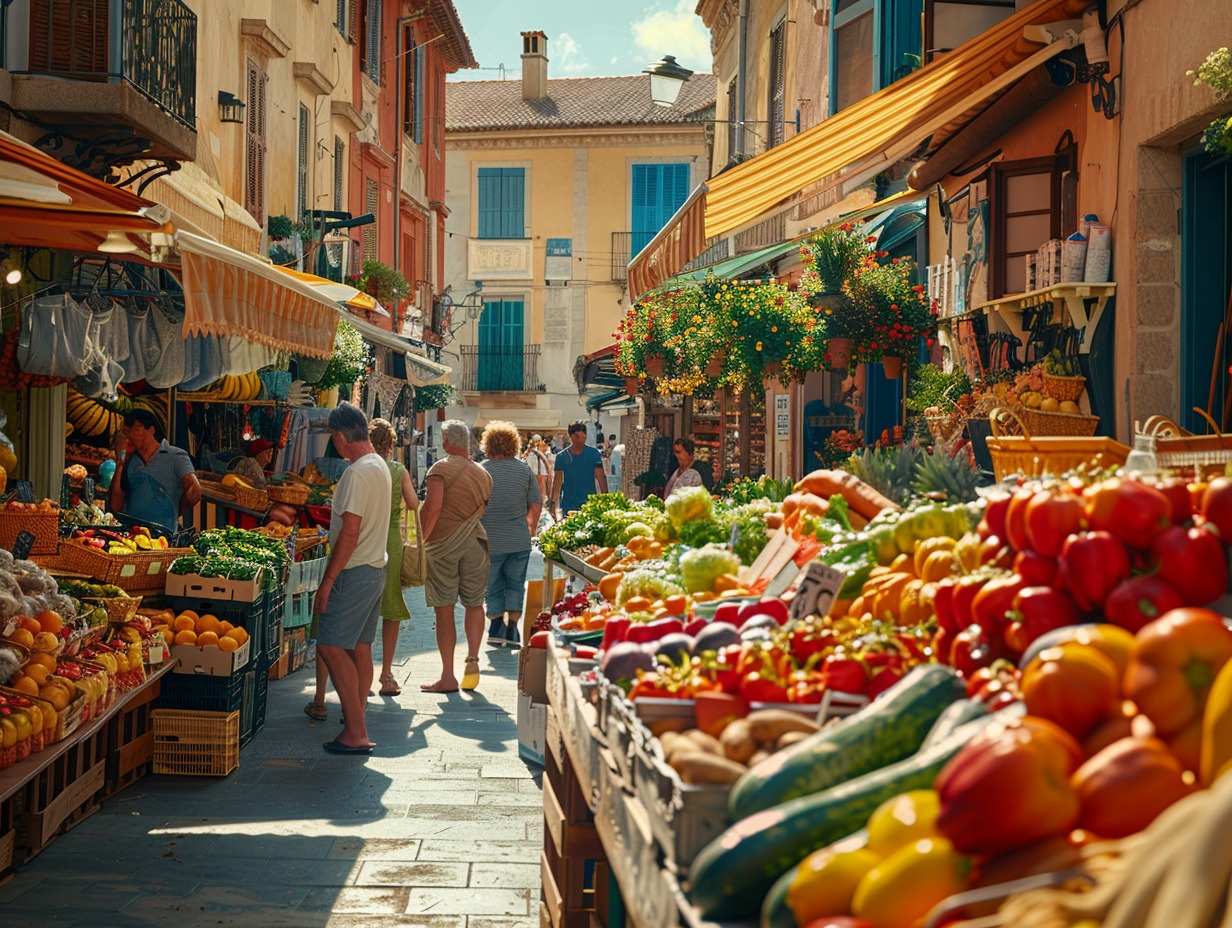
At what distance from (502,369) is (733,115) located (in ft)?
60.8

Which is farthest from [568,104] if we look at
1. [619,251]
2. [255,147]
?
[255,147]

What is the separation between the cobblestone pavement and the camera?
4.54m

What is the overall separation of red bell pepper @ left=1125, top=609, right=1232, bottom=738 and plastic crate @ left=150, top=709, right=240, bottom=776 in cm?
541

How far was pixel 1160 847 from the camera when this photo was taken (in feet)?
4.58

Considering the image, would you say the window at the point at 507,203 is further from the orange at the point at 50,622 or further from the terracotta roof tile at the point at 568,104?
the orange at the point at 50,622

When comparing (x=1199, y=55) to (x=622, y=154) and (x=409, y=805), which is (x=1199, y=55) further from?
(x=622, y=154)

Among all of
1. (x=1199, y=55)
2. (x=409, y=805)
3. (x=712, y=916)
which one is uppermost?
(x=1199, y=55)

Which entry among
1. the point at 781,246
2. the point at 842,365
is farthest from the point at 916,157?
the point at 781,246

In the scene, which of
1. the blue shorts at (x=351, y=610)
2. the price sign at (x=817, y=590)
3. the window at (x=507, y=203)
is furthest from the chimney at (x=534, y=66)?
the price sign at (x=817, y=590)

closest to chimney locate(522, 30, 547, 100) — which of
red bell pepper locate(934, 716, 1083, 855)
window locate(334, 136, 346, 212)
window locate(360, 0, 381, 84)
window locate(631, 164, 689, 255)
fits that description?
window locate(631, 164, 689, 255)

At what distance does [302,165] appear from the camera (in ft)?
59.0

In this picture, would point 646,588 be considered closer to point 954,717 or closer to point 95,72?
point 954,717

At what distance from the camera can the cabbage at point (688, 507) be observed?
21.4 ft

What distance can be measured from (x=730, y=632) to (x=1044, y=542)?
92 centimetres
